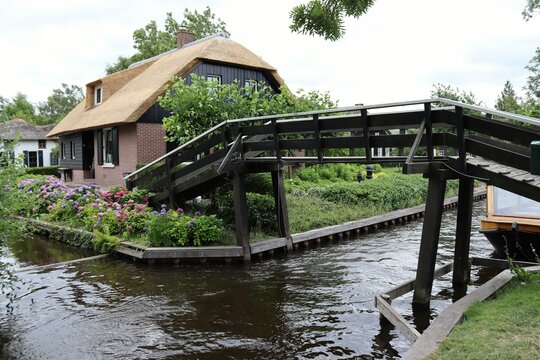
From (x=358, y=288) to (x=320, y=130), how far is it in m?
2.88

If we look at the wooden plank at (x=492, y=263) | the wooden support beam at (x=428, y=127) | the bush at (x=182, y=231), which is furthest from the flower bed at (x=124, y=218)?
the wooden support beam at (x=428, y=127)

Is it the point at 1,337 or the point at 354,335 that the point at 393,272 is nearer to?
the point at 354,335

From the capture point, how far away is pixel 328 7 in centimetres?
416

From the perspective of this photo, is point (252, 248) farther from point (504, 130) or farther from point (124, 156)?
point (124, 156)

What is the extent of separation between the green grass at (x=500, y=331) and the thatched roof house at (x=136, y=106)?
46.1 ft

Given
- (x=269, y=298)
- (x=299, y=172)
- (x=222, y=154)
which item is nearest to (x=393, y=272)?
(x=269, y=298)

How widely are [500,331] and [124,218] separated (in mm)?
9044

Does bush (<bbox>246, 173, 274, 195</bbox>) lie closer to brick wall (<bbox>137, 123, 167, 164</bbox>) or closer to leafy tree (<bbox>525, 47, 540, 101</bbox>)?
brick wall (<bbox>137, 123, 167, 164</bbox>)

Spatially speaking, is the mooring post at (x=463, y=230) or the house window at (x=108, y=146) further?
the house window at (x=108, y=146)

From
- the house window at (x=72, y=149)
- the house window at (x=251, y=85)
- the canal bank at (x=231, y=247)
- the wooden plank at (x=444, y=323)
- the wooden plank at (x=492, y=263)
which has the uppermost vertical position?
the house window at (x=251, y=85)

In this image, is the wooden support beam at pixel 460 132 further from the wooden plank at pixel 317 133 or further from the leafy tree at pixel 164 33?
the leafy tree at pixel 164 33

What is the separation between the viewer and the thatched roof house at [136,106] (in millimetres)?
19438

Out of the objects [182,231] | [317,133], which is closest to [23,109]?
[182,231]

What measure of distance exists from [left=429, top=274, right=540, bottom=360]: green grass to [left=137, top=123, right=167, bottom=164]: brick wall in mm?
16037
